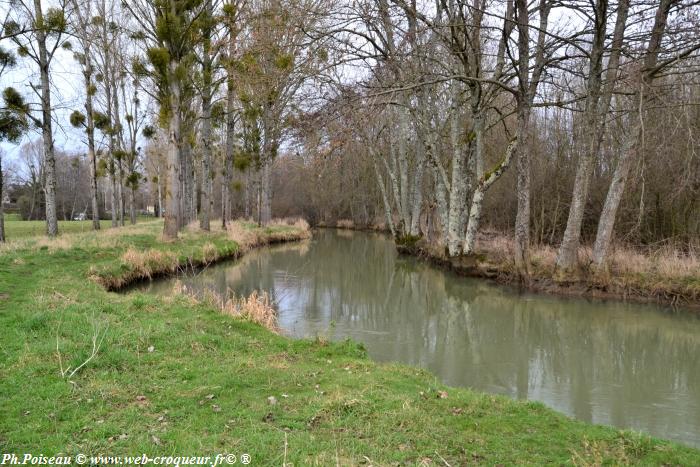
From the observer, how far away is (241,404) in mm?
4516

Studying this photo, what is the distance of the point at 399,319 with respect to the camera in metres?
10.5

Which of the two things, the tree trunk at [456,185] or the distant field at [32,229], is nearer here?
the tree trunk at [456,185]

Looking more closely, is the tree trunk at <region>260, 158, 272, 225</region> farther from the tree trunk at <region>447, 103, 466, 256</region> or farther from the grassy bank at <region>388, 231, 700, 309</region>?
the grassy bank at <region>388, 231, 700, 309</region>

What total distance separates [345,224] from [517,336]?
35.2 meters

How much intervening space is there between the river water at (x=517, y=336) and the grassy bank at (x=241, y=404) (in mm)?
1509

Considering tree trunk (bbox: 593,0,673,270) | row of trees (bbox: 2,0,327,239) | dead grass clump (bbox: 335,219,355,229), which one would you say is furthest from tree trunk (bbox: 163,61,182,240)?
dead grass clump (bbox: 335,219,355,229)

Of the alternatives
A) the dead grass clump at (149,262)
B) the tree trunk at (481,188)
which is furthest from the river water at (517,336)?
the tree trunk at (481,188)

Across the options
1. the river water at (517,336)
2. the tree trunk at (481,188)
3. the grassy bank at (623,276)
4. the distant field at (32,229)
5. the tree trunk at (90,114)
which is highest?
the tree trunk at (90,114)

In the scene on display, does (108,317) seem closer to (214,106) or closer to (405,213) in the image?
(214,106)

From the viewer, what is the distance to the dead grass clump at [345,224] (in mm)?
43938

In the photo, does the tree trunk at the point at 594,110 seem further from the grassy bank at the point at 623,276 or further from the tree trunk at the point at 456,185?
the tree trunk at the point at 456,185

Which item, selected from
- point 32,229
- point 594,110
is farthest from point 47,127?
point 594,110

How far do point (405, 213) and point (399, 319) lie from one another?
13.5 meters

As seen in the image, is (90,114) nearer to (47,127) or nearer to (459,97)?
(47,127)
